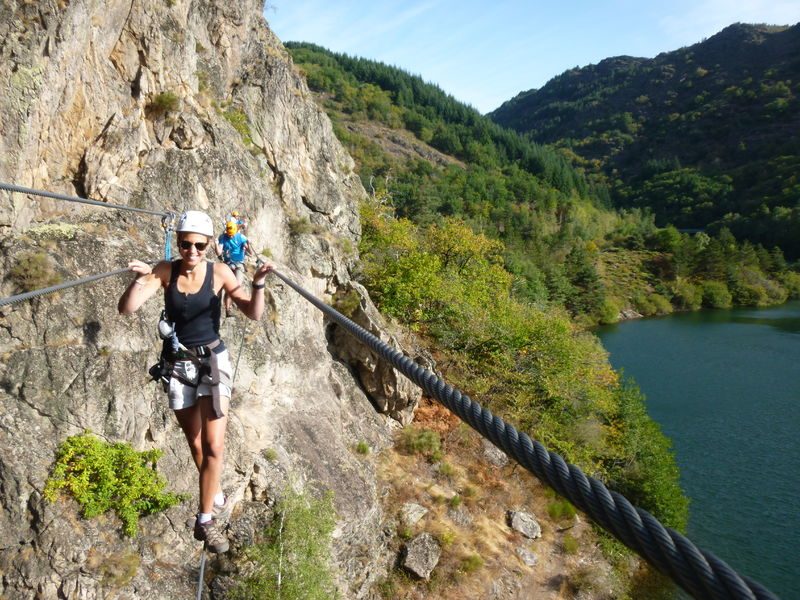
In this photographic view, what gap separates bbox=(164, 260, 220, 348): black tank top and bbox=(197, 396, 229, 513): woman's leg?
0.47 m

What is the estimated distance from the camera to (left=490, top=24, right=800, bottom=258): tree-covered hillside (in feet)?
346

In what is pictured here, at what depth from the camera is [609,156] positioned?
547 ft

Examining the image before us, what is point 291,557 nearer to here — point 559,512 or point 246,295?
point 246,295

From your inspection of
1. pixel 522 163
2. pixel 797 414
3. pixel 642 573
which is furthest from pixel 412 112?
pixel 642 573

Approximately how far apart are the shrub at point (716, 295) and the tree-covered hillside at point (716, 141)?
93.7ft

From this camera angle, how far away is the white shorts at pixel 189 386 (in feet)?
11.9

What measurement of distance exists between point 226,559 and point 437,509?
345 inches

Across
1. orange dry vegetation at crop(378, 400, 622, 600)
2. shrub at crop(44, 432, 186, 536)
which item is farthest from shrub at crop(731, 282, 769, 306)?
shrub at crop(44, 432, 186, 536)

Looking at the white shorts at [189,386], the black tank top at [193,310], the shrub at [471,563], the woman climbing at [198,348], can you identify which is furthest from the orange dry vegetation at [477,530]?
the black tank top at [193,310]

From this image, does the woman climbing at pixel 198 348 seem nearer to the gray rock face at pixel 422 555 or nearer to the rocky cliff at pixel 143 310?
the rocky cliff at pixel 143 310

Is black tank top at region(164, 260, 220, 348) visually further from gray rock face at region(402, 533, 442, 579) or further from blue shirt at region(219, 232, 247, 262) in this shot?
gray rock face at region(402, 533, 442, 579)

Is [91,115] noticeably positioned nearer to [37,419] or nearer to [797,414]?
[37,419]

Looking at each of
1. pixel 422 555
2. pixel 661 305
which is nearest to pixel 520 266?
pixel 661 305

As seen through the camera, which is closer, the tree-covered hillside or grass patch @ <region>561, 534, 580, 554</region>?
grass patch @ <region>561, 534, 580, 554</region>
